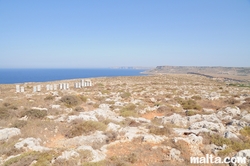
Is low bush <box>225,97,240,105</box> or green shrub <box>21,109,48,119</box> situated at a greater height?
green shrub <box>21,109,48,119</box>

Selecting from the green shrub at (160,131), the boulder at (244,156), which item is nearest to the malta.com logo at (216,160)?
the boulder at (244,156)

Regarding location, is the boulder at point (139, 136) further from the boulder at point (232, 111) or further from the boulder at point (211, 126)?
the boulder at point (232, 111)

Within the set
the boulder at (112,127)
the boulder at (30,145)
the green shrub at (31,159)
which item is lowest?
the boulder at (112,127)

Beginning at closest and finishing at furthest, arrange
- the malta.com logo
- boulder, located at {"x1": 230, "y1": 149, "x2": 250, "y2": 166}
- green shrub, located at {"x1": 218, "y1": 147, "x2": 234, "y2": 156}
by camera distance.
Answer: boulder, located at {"x1": 230, "y1": 149, "x2": 250, "y2": 166} < the malta.com logo < green shrub, located at {"x1": 218, "y1": 147, "x2": 234, "y2": 156}

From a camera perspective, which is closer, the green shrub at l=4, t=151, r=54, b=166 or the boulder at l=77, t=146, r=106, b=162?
the green shrub at l=4, t=151, r=54, b=166

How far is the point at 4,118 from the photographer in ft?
39.9

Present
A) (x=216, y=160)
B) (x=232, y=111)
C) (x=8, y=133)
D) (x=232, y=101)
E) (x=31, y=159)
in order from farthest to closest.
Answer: (x=232, y=101)
(x=232, y=111)
(x=8, y=133)
(x=216, y=160)
(x=31, y=159)

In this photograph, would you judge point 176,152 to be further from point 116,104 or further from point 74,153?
point 116,104

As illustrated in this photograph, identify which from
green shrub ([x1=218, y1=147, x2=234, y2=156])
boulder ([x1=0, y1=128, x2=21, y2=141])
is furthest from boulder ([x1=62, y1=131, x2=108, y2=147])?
green shrub ([x1=218, y1=147, x2=234, y2=156])

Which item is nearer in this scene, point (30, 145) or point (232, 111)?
point (30, 145)

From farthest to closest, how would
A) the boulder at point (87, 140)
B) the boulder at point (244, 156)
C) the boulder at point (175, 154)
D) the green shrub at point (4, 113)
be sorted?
the green shrub at point (4, 113), the boulder at point (87, 140), the boulder at point (175, 154), the boulder at point (244, 156)

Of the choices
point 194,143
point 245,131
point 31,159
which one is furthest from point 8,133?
point 245,131

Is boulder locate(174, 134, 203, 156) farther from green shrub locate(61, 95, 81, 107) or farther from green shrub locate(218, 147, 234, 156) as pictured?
green shrub locate(61, 95, 81, 107)

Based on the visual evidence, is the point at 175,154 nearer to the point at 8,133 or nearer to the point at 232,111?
the point at 8,133
